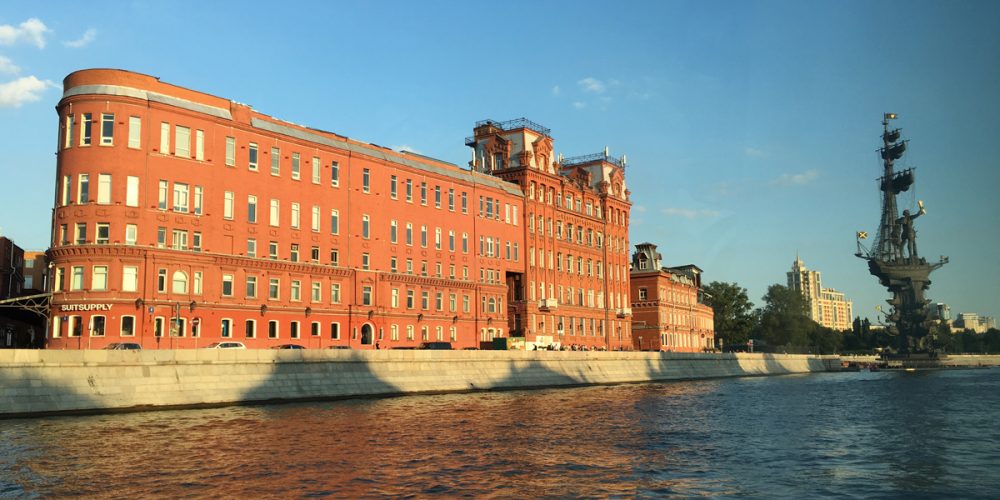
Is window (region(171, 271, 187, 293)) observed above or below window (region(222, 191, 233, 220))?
below

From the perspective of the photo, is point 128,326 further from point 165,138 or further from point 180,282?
point 165,138

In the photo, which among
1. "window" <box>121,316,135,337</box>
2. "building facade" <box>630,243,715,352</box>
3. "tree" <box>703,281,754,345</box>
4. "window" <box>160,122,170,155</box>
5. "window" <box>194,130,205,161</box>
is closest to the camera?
"window" <box>121,316,135,337</box>

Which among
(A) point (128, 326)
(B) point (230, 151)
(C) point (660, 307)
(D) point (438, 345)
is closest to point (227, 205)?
(B) point (230, 151)

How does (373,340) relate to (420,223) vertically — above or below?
below

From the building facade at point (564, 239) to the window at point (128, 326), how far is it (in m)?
46.3

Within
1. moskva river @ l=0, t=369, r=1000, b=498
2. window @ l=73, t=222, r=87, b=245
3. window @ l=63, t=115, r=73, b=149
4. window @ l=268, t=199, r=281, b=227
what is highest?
window @ l=63, t=115, r=73, b=149

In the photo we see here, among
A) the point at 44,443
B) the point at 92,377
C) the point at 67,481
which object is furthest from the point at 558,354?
the point at 67,481

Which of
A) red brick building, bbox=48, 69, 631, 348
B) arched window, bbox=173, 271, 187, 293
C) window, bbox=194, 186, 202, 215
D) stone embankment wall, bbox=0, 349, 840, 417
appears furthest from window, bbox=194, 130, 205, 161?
stone embankment wall, bbox=0, 349, 840, 417

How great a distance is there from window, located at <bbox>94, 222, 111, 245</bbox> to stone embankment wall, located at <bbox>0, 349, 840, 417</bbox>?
53.4ft

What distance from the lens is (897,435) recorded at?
38312 millimetres

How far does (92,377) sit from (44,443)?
13.6m

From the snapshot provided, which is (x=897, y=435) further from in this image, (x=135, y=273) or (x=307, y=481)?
(x=135, y=273)

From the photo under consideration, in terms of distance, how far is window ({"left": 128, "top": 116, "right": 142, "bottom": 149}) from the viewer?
61.4 metres

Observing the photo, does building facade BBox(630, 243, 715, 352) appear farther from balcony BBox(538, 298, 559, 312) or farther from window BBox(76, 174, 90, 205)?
window BBox(76, 174, 90, 205)
